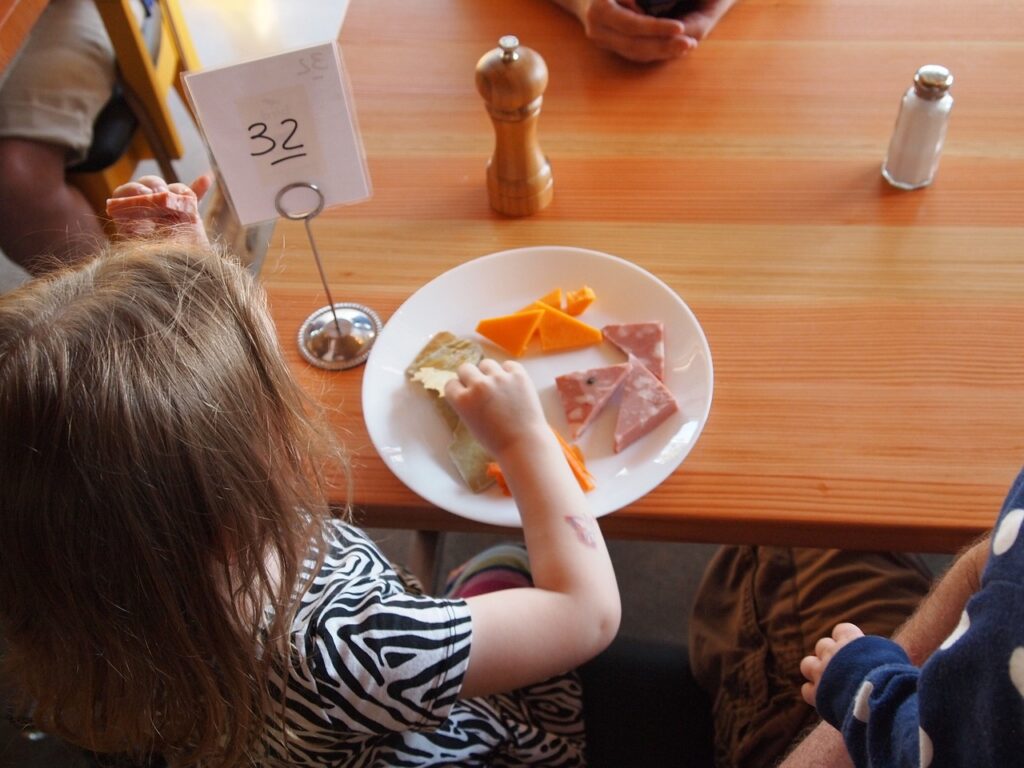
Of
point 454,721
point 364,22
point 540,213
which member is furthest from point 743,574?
point 364,22

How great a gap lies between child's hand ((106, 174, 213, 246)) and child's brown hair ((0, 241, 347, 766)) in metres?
0.20

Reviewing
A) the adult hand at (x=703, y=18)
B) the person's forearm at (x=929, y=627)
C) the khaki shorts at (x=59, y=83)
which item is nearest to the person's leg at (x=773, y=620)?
the person's forearm at (x=929, y=627)

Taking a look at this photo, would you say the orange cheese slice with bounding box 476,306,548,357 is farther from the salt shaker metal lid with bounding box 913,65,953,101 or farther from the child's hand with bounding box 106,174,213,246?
the salt shaker metal lid with bounding box 913,65,953,101

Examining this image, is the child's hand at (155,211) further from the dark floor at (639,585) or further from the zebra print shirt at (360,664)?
the dark floor at (639,585)

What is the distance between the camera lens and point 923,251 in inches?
37.7

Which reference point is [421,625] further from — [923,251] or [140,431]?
[923,251]

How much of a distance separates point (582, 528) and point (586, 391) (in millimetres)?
161

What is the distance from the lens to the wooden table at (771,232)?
0.79m

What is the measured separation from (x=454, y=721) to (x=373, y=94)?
0.83m

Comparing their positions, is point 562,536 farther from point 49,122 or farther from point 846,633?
point 49,122

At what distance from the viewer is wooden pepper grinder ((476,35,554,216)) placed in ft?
3.03

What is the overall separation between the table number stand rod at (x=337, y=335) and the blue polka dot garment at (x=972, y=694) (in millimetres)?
592

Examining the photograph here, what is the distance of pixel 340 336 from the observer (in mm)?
930

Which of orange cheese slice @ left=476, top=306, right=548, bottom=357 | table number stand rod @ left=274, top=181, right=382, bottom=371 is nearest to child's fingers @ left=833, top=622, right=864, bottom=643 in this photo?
orange cheese slice @ left=476, top=306, right=548, bottom=357
